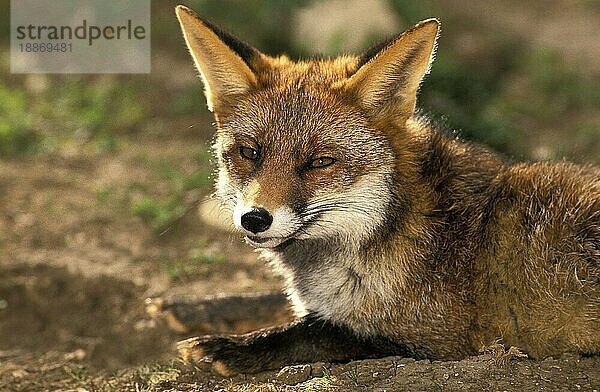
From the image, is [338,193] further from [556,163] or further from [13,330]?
[13,330]

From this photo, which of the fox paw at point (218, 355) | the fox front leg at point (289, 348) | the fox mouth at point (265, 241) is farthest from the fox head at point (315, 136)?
the fox paw at point (218, 355)

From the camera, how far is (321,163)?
A: 520 centimetres

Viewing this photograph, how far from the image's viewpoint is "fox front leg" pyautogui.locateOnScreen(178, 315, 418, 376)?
17.6ft

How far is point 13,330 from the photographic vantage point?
23.7 ft

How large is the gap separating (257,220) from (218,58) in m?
1.26

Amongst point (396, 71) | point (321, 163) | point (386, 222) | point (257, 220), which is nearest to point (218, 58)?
point (321, 163)

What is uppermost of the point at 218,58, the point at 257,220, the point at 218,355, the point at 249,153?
the point at 218,58

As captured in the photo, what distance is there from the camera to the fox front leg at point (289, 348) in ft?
17.6

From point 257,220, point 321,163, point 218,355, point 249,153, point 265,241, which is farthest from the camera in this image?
point 218,355

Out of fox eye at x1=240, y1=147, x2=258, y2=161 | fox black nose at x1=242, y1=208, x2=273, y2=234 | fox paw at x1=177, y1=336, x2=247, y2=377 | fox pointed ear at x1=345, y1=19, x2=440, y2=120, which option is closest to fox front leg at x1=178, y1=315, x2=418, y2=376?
fox paw at x1=177, y1=336, x2=247, y2=377

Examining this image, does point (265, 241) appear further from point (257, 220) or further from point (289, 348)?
point (289, 348)

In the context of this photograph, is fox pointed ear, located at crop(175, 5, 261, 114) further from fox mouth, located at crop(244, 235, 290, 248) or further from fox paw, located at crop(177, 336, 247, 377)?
fox paw, located at crop(177, 336, 247, 377)

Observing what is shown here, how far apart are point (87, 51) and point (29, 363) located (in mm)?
6855

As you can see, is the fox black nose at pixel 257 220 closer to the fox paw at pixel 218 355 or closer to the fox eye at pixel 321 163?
the fox eye at pixel 321 163
